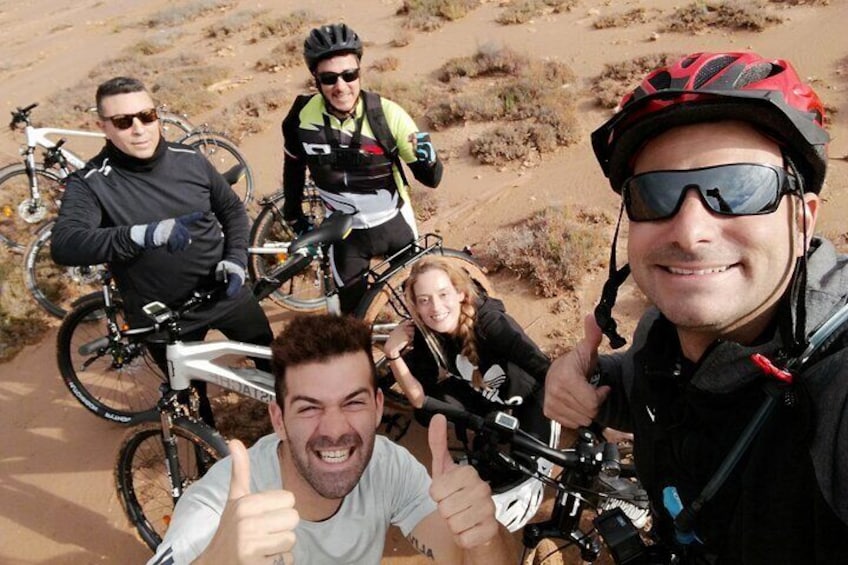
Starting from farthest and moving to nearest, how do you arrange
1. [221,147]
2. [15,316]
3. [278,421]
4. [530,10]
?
[530,10] → [221,147] → [15,316] → [278,421]

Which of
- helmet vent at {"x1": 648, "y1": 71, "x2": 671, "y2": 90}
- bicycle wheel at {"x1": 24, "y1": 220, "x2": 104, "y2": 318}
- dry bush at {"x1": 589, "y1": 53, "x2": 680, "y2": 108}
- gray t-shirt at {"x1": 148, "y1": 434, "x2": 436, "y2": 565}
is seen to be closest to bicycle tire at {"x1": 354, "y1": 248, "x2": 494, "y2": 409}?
gray t-shirt at {"x1": 148, "y1": 434, "x2": 436, "y2": 565}

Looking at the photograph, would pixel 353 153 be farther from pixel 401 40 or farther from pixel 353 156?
pixel 401 40

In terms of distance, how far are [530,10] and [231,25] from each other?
8495 mm

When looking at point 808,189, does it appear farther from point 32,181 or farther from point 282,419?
point 32,181

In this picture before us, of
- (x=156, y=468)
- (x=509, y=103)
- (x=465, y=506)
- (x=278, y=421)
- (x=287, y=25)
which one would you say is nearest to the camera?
(x=465, y=506)

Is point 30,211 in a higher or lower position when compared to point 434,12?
lower

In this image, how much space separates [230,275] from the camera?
3.76m

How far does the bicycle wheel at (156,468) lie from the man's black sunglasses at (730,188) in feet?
9.30

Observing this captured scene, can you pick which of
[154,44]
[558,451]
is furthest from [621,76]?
[154,44]

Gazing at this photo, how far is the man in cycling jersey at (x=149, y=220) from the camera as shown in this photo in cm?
336

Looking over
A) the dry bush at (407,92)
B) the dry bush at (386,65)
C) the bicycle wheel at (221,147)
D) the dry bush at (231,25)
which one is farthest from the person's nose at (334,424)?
the dry bush at (231,25)

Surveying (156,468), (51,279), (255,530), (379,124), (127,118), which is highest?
(127,118)

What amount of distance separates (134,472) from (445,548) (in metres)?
2.71

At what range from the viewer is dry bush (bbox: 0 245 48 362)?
20.0 ft
